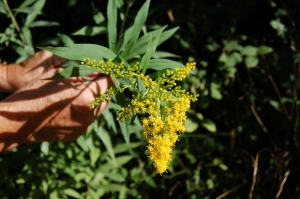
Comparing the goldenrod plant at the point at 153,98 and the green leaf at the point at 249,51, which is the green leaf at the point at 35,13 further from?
the green leaf at the point at 249,51

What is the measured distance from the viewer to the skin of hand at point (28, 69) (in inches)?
89.3

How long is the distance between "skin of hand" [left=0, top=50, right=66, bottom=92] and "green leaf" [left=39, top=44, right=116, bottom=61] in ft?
2.11

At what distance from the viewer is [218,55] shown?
307cm

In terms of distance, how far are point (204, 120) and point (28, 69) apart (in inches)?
65.0

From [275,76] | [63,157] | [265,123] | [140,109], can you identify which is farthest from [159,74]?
[265,123]

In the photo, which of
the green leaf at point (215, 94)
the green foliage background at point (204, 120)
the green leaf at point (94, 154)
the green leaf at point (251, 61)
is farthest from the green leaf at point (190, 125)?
the green leaf at point (94, 154)

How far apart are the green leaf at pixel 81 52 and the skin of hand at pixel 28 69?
2.11ft

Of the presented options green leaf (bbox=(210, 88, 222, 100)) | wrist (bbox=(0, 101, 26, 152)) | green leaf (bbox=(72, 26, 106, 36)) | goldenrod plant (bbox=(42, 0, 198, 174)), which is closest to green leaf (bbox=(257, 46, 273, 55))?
green leaf (bbox=(210, 88, 222, 100))

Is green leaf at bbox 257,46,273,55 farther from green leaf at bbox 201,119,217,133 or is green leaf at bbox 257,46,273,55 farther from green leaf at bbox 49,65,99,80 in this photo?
green leaf at bbox 49,65,99,80

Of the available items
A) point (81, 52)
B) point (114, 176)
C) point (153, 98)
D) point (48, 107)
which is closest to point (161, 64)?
point (153, 98)

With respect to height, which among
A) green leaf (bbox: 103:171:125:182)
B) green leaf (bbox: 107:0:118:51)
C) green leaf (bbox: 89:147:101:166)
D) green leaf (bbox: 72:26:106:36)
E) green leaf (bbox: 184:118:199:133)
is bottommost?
green leaf (bbox: 103:171:125:182)

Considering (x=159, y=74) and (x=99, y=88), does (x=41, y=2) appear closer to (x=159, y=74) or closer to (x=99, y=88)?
(x=99, y=88)

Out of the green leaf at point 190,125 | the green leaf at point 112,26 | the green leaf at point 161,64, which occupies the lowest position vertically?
the green leaf at point 190,125

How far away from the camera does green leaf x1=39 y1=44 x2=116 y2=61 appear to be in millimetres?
1563
